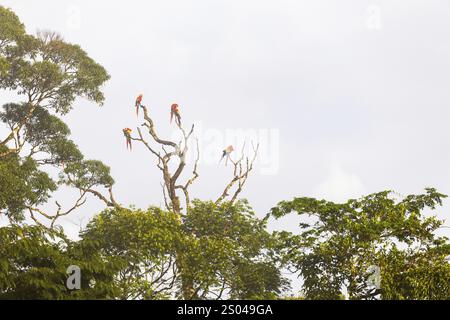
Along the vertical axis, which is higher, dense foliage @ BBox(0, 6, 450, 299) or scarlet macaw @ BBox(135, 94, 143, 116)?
scarlet macaw @ BBox(135, 94, 143, 116)

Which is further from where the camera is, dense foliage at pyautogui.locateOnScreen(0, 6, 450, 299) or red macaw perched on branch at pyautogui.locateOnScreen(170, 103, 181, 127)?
red macaw perched on branch at pyautogui.locateOnScreen(170, 103, 181, 127)

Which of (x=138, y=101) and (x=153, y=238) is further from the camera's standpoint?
(x=138, y=101)

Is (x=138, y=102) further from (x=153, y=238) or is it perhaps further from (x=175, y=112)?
(x=153, y=238)

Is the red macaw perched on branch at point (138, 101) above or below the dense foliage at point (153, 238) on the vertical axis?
above

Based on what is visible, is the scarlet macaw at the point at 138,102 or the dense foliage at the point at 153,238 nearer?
the dense foliage at the point at 153,238

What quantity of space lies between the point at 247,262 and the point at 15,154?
1090 centimetres

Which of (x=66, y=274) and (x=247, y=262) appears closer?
(x=66, y=274)

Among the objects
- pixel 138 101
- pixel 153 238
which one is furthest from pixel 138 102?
pixel 153 238

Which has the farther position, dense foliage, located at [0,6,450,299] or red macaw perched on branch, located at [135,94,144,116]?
red macaw perched on branch, located at [135,94,144,116]

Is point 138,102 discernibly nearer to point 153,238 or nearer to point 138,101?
point 138,101

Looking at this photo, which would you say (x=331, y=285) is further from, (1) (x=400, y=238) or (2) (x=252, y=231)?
(2) (x=252, y=231)

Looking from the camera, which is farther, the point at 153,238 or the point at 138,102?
the point at 138,102

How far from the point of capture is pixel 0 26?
3164 centimetres
